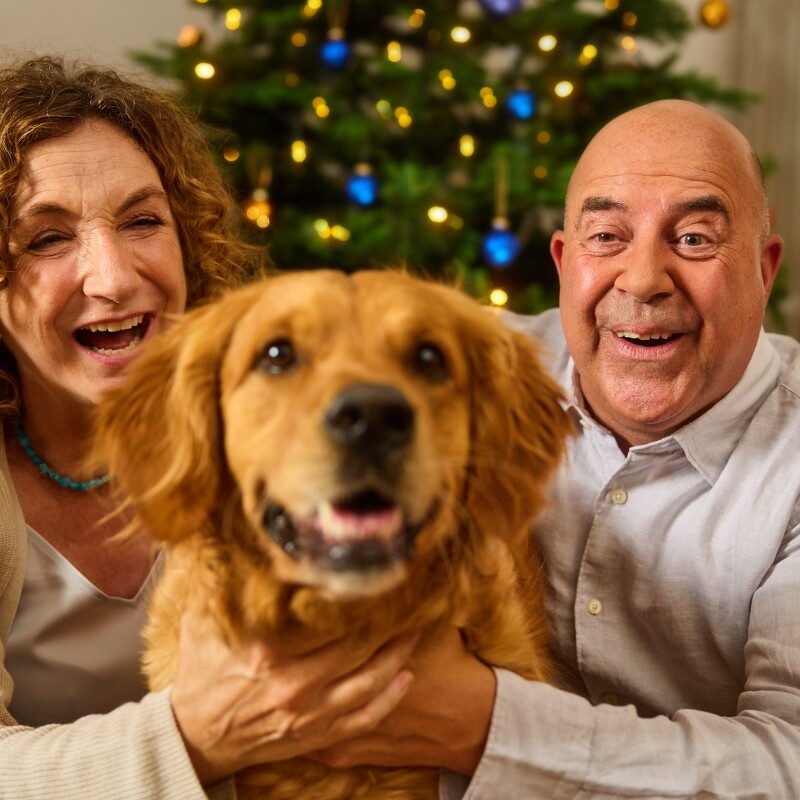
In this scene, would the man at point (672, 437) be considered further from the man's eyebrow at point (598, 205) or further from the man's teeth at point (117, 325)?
the man's teeth at point (117, 325)

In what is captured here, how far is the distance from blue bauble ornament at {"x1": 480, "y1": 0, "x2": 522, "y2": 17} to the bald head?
184 cm

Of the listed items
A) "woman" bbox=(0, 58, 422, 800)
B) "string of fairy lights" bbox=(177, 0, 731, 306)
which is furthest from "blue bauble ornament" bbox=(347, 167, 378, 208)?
"woman" bbox=(0, 58, 422, 800)

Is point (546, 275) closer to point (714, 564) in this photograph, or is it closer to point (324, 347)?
point (714, 564)

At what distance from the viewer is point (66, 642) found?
6.25 ft

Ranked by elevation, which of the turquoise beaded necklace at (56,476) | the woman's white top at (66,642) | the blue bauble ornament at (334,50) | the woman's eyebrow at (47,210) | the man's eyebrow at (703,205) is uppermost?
the blue bauble ornament at (334,50)

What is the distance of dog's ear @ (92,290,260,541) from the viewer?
4.49 feet

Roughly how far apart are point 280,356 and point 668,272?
0.88 metres

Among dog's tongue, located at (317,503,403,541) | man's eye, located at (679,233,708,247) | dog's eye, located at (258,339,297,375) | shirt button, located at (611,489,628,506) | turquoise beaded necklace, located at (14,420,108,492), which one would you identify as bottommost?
shirt button, located at (611,489,628,506)

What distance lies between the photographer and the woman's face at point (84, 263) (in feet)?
6.15

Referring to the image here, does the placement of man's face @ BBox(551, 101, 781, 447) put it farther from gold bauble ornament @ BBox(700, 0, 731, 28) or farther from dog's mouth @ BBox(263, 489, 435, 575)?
gold bauble ornament @ BBox(700, 0, 731, 28)

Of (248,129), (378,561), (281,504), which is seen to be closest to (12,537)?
(281,504)

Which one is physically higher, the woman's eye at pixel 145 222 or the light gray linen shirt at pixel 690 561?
the woman's eye at pixel 145 222

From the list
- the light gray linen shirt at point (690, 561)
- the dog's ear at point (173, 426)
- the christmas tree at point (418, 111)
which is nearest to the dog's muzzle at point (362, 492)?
the dog's ear at point (173, 426)

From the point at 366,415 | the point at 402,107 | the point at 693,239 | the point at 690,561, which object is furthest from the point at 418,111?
the point at 366,415
